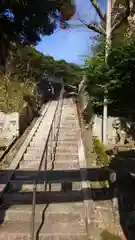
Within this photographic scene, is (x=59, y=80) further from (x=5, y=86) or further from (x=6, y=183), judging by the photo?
(x=6, y=183)

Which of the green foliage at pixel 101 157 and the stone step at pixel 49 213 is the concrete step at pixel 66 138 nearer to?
the green foliage at pixel 101 157

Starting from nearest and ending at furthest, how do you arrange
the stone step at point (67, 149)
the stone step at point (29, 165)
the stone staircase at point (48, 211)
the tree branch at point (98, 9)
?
the stone staircase at point (48, 211), the stone step at point (29, 165), the stone step at point (67, 149), the tree branch at point (98, 9)

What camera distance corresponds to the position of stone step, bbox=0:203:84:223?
7695mm

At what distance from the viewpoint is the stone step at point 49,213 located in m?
7.70

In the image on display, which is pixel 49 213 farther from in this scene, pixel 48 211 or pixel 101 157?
pixel 101 157

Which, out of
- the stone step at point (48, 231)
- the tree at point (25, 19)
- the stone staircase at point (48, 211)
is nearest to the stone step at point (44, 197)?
the stone staircase at point (48, 211)

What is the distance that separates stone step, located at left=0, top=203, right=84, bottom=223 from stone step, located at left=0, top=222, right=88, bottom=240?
190 millimetres

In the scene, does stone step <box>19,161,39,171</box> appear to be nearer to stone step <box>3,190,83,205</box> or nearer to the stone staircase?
the stone staircase

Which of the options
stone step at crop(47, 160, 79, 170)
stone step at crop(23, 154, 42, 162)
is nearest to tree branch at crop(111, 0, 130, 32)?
stone step at crop(23, 154, 42, 162)

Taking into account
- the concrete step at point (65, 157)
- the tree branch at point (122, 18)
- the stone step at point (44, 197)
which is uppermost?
the tree branch at point (122, 18)

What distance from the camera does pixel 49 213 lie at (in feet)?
25.8

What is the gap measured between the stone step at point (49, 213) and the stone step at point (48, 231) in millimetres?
190

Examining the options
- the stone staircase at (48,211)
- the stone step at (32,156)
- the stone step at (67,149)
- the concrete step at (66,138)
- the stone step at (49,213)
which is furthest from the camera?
the concrete step at (66,138)

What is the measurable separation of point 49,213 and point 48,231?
0.77 m
